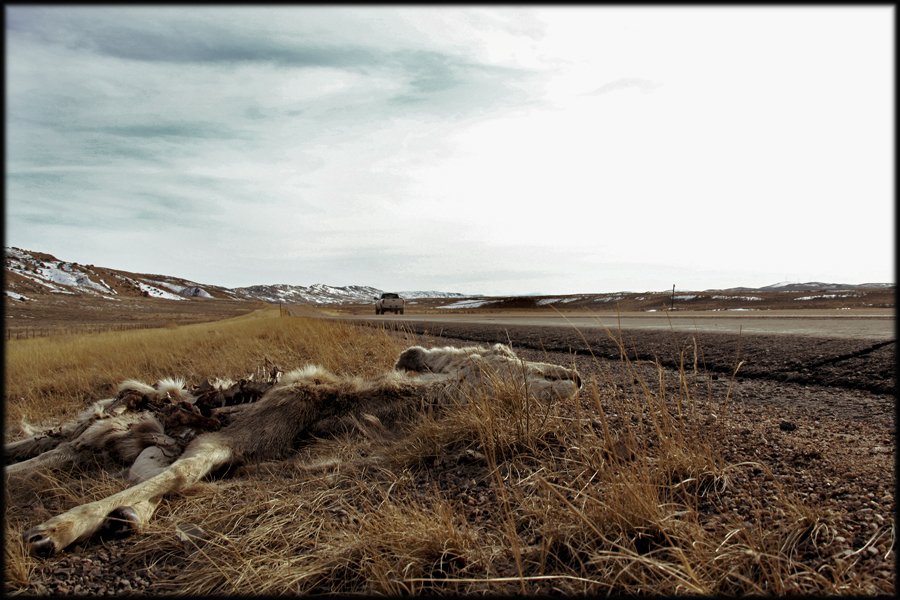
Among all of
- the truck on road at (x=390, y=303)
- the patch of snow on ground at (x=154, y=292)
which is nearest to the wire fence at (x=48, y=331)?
the truck on road at (x=390, y=303)

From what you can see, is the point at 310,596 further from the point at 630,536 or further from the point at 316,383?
the point at 316,383

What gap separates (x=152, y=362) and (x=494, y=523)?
26.2 ft

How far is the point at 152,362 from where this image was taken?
7.71 m

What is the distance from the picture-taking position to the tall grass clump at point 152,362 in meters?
6.14

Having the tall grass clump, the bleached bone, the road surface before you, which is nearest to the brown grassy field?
A: the bleached bone

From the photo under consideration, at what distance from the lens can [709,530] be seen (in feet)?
5.62

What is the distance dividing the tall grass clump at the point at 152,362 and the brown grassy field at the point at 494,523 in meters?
2.99

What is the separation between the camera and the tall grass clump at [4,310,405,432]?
6.14m

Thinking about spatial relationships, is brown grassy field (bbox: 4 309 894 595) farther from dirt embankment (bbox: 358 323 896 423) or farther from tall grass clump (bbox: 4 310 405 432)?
tall grass clump (bbox: 4 310 405 432)

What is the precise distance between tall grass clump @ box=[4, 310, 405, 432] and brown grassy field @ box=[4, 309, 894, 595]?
2.99m

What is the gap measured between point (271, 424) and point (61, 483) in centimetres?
138

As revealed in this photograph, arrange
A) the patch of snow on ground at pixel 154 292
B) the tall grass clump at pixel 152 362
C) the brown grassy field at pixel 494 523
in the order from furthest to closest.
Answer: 1. the patch of snow on ground at pixel 154 292
2. the tall grass clump at pixel 152 362
3. the brown grassy field at pixel 494 523

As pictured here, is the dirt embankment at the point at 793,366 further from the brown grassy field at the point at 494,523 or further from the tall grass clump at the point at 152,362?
the tall grass clump at the point at 152,362

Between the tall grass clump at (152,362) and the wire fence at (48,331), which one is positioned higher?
the tall grass clump at (152,362)
